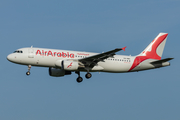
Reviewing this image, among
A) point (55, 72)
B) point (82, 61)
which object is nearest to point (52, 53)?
point (82, 61)

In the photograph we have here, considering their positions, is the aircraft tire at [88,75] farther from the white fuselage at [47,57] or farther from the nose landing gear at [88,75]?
the white fuselage at [47,57]

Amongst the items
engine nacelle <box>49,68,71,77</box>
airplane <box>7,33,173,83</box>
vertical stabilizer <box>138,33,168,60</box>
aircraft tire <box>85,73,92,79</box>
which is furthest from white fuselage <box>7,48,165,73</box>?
vertical stabilizer <box>138,33,168,60</box>

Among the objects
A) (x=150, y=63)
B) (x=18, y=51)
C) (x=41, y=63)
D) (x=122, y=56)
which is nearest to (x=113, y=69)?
(x=122, y=56)

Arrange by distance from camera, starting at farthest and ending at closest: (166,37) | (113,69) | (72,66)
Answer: (166,37) → (113,69) → (72,66)

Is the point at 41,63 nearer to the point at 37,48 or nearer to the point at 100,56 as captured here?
the point at 37,48

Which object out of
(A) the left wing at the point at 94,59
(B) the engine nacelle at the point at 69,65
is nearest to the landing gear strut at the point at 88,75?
(A) the left wing at the point at 94,59

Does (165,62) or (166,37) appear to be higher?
(166,37)

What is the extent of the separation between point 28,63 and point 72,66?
6062mm

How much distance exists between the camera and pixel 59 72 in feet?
171

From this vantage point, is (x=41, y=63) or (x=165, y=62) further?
(x=165, y=62)

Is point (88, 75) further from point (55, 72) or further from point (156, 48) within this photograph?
point (156, 48)

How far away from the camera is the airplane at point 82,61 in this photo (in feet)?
154

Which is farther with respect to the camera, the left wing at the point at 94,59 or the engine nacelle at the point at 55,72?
the engine nacelle at the point at 55,72

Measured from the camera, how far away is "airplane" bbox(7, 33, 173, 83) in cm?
4688
